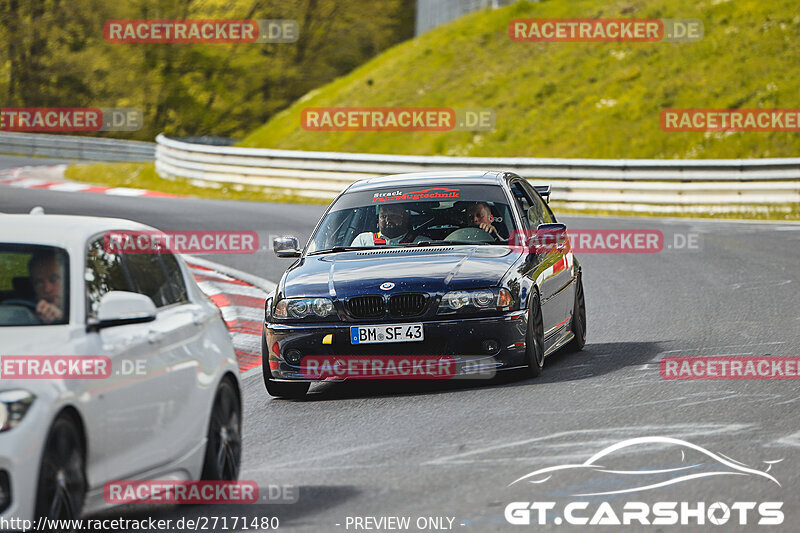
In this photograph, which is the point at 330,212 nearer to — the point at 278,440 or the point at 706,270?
the point at 278,440

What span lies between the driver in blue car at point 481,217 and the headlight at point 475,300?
121 centimetres

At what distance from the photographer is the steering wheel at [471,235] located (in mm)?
10672

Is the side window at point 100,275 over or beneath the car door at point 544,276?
over

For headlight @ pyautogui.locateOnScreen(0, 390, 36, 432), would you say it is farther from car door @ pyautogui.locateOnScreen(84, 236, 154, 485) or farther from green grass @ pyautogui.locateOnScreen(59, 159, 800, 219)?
green grass @ pyautogui.locateOnScreen(59, 159, 800, 219)

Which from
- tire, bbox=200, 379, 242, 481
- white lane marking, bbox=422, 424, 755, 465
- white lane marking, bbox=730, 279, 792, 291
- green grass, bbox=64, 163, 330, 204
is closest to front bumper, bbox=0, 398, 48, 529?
tire, bbox=200, 379, 242, 481

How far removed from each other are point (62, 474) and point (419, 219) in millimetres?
5932

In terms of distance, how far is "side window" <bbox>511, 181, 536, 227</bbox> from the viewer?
1112cm

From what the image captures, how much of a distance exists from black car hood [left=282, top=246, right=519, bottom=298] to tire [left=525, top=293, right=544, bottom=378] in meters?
0.35

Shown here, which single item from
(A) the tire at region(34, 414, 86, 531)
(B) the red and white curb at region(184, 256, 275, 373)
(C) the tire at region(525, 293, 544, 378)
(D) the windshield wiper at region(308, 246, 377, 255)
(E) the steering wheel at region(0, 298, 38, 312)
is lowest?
(B) the red and white curb at region(184, 256, 275, 373)

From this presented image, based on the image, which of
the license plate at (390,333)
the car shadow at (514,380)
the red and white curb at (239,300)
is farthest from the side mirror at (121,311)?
the red and white curb at (239,300)

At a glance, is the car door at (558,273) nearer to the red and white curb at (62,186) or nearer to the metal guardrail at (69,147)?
the red and white curb at (62,186)

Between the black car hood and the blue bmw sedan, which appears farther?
the black car hood

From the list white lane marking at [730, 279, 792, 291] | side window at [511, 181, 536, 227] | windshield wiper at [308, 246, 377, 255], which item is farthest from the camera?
white lane marking at [730, 279, 792, 291]

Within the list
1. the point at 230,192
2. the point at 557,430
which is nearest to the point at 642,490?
the point at 557,430
